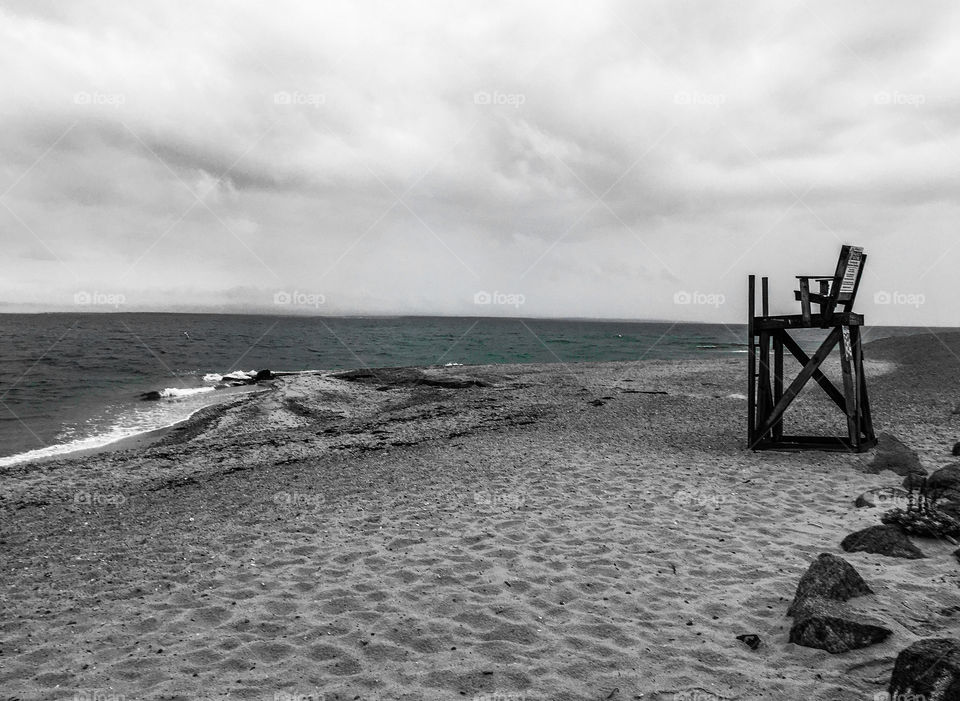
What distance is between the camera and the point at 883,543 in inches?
268

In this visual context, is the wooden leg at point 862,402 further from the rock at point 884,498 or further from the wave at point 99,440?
the wave at point 99,440

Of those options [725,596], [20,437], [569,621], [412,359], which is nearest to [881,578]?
[725,596]

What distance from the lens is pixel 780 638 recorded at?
16.9 feet

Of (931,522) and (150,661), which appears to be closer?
(150,661)

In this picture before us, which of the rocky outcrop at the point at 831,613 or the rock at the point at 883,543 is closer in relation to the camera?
the rocky outcrop at the point at 831,613

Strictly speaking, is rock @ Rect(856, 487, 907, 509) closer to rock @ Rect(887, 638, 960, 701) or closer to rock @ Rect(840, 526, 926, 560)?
rock @ Rect(840, 526, 926, 560)

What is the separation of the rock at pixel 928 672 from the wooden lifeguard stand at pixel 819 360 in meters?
8.32

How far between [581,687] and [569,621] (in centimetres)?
101

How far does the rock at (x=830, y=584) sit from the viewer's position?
547 centimetres

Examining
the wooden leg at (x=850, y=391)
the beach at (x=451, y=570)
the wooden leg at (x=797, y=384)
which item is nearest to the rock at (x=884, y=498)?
the beach at (x=451, y=570)

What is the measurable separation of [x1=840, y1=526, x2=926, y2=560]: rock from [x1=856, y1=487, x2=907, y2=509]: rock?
4.63ft

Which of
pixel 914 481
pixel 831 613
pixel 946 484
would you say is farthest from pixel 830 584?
pixel 914 481

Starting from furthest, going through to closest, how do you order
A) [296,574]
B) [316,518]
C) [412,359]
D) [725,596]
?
[412,359], [316,518], [296,574], [725,596]

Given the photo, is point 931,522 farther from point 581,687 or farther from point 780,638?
point 581,687
